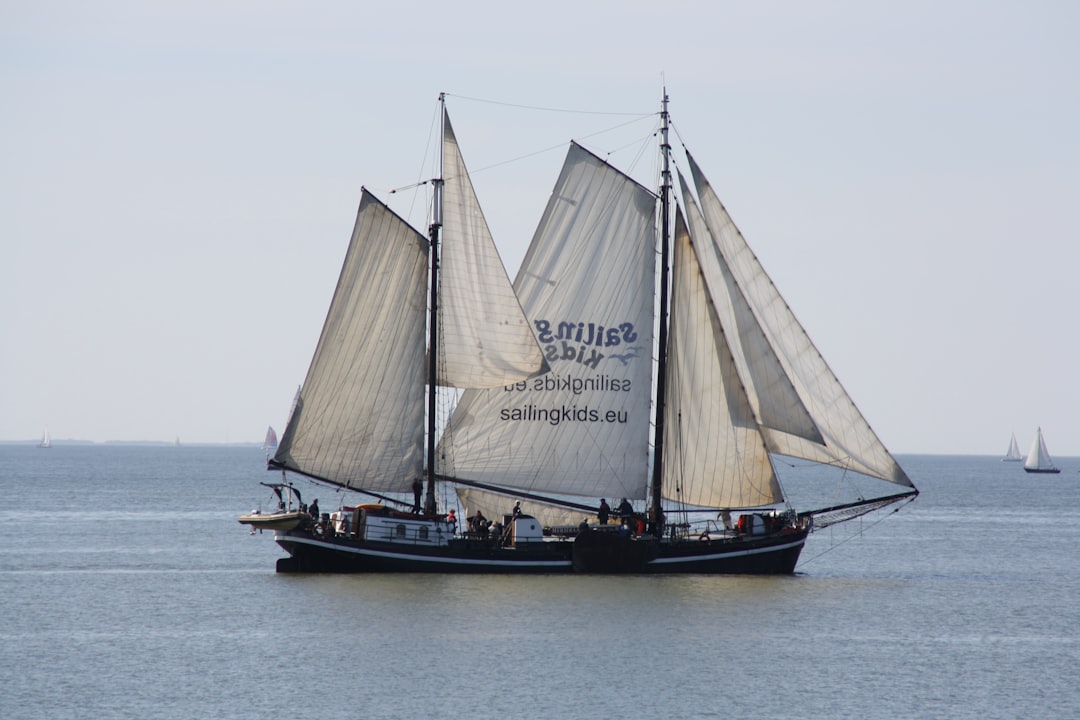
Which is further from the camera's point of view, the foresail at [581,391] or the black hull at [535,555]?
the foresail at [581,391]

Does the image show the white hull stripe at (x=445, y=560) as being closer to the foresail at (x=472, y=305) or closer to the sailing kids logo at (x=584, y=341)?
the foresail at (x=472, y=305)

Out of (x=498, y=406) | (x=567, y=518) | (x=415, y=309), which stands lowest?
(x=567, y=518)

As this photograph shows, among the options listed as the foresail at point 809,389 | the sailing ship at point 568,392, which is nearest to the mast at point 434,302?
the sailing ship at point 568,392

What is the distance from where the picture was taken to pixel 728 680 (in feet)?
151

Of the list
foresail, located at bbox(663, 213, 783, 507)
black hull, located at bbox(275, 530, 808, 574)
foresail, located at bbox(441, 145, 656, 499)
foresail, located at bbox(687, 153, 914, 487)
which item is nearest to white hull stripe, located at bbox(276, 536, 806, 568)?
black hull, located at bbox(275, 530, 808, 574)

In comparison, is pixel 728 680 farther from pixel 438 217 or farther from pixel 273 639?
pixel 438 217

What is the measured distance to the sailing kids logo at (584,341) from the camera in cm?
6500

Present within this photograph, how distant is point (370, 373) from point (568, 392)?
28.2 ft

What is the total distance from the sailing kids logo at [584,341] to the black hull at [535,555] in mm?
7653

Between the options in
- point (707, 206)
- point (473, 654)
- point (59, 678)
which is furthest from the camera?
point (707, 206)

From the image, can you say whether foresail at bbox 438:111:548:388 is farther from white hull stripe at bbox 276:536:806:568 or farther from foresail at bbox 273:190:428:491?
white hull stripe at bbox 276:536:806:568

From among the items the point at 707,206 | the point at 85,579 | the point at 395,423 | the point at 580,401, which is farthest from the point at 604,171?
the point at 85,579

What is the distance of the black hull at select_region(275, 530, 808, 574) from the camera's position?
62656 millimetres

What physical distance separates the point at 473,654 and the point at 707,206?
23325 millimetres
